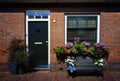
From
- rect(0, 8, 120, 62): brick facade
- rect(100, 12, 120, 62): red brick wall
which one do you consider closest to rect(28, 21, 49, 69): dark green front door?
rect(0, 8, 120, 62): brick facade

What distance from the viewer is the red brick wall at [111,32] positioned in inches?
436

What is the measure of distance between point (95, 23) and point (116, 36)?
1151 millimetres

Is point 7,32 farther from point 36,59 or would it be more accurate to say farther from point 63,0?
point 63,0

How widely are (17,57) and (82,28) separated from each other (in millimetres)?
3312

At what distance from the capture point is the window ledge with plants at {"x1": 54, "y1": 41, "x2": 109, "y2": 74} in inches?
405

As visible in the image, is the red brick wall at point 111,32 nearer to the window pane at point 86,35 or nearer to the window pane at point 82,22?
the window pane at point 86,35

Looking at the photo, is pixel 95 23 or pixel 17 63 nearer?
pixel 17 63

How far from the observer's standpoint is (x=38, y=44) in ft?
37.4

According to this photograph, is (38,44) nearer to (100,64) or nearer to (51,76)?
(51,76)

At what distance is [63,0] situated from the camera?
10758 millimetres

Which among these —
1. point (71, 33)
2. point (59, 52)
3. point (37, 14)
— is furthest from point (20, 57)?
point (71, 33)

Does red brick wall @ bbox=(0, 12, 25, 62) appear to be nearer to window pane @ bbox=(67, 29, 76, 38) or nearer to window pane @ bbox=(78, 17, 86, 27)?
window pane @ bbox=(67, 29, 76, 38)

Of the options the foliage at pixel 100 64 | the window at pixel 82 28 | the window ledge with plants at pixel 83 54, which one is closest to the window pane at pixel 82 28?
the window at pixel 82 28

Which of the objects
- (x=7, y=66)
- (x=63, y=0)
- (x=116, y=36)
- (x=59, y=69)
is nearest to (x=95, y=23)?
(x=116, y=36)
